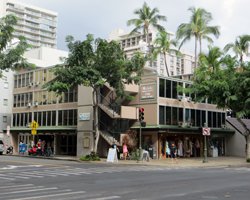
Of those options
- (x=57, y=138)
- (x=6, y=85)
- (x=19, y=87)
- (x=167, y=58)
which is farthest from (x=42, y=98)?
(x=167, y=58)

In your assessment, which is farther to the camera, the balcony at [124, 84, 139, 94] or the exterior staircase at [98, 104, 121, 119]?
the balcony at [124, 84, 139, 94]

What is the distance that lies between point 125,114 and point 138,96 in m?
3.02

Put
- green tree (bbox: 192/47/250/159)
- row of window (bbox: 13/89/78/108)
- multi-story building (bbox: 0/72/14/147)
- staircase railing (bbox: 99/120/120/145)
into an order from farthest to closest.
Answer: multi-story building (bbox: 0/72/14/147) < row of window (bbox: 13/89/78/108) < staircase railing (bbox: 99/120/120/145) < green tree (bbox: 192/47/250/159)

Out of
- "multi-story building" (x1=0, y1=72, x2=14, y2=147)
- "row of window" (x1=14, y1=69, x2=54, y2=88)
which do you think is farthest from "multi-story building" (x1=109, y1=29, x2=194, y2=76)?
"row of window" (x1=14, y1=69, x2=54, y2=88)

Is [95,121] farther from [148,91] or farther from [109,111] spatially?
[148,91]

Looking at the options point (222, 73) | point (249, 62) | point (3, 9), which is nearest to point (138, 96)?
point (222, 73)

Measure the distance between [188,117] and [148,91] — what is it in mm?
5614

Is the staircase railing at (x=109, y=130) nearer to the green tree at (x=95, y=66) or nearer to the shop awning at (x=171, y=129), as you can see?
the shop awning at (x=171, y=129)

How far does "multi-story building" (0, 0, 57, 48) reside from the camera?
13612 centimetres

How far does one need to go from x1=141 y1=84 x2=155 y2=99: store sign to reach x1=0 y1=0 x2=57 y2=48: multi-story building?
100283 millimetres

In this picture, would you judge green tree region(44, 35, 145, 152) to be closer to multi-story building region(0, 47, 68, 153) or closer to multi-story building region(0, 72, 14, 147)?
multi-story building region(0, 47, 68, 153)

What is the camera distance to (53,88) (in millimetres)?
34438

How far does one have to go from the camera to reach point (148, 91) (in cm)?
4066

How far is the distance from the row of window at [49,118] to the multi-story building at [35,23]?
84505 mm
